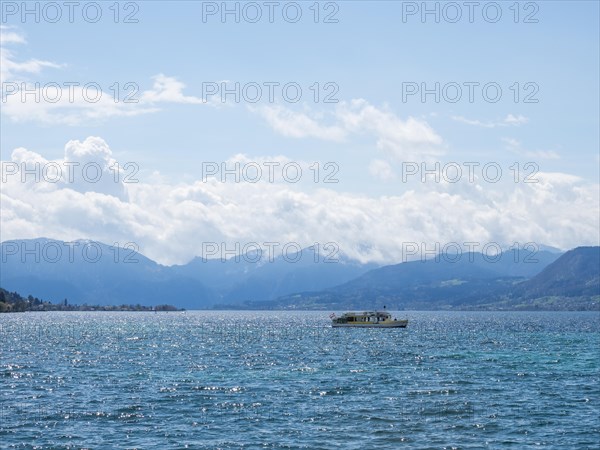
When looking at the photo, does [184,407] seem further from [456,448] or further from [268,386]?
[456,448]

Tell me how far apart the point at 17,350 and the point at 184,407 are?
8452 cm

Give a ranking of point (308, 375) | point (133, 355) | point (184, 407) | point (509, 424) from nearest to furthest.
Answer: point (509, 424) < point (184, 407) < point (308, 375) < point (133, 355)

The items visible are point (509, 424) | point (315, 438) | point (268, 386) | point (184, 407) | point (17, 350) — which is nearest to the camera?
point (315, 438)

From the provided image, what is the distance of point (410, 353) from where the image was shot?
133750 millimetres

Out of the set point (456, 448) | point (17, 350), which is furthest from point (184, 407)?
point (17, 350)

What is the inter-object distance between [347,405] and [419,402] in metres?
7.43

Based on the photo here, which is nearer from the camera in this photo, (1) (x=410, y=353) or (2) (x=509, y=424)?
(2) (x=509, y=424)

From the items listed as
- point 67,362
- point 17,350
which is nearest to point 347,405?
point 67,362

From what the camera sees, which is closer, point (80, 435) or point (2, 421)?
point (80, 435)

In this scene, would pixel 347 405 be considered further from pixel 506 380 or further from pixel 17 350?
pixel 17 350

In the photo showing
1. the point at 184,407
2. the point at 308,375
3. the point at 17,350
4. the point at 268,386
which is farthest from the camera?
the point at 17,350

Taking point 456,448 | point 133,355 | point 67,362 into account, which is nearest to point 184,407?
point 456,448

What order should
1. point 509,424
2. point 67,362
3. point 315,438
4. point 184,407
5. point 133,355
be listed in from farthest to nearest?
1. point 133,355
2. point 67,362
3. point 184,407
4. point 509,424
5. point 315,438

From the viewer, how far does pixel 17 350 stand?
142500mm
